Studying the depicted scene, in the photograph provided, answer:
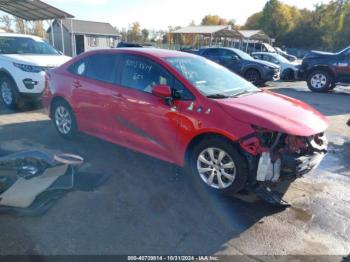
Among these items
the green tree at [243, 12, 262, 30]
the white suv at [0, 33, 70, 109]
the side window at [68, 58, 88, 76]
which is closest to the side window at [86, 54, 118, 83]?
the side window at [68, 58, 88, 76]

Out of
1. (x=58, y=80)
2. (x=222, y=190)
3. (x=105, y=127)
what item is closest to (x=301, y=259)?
(x=222, y=190)

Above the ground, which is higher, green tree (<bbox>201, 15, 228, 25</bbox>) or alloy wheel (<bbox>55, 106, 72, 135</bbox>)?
green tree (<bbox>201, 15, 228, 25</bbox>)

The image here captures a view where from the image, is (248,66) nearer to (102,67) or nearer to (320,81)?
(320,81)

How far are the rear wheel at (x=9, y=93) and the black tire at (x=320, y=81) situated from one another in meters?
11.1

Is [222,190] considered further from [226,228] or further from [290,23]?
[290,23]

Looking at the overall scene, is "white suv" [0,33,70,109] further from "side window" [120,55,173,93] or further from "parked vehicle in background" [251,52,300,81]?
"parked vehicle in background" [251,52,300,81]

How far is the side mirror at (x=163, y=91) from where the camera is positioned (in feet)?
12.9

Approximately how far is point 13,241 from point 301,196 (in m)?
3.24

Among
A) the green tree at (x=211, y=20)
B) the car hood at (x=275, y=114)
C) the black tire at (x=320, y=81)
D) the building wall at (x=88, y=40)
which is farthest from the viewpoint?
the green tree at (x=211, y=20)

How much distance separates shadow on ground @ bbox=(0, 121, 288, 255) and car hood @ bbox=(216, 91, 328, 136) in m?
0.96

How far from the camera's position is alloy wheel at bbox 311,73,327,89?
13.0m

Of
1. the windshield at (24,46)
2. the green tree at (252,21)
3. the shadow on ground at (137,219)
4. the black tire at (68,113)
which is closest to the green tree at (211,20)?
the green tree at (252,21)

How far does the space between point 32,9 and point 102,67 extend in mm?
11668

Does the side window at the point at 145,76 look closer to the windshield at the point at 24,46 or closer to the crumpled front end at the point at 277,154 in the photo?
the crumpled front end at the point at 277,154
